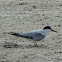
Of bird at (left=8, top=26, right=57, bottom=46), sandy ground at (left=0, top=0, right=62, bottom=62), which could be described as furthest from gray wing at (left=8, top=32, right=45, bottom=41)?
sandy ground at (left=0, top=0, right=62, bottom=62)

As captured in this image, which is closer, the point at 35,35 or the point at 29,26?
the point at 35,35

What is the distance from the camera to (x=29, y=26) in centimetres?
1073

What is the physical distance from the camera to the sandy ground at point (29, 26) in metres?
7.99

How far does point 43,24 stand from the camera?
11000 mm

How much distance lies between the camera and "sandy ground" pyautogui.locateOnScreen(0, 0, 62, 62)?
26.2 ft

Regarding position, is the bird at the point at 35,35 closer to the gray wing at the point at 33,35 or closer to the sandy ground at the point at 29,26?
the gray wing at the point at 33,35

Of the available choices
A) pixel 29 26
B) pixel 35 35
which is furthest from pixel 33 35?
pixel 29 26

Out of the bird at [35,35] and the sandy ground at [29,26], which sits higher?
the bird at [35,35]

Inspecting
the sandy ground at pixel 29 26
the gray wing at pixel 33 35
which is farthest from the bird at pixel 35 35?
the sandy ground at pixel 29 26

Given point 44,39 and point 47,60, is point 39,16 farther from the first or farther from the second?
point 47,60

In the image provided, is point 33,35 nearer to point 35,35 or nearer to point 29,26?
point 35,35

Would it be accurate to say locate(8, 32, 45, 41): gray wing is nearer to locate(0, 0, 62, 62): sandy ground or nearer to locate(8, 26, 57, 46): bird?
locate(8, 26, 57, 46): bird

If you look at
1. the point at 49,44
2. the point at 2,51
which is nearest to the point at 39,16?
the point at 49,44

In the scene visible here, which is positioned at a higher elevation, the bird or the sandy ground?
the bird
